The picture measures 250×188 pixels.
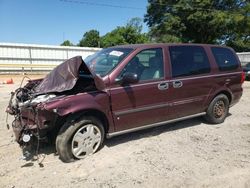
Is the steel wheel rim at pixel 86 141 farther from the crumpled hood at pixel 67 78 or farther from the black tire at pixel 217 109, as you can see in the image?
the black tire at pixel 217 109

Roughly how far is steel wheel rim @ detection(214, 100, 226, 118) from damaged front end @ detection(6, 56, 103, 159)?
313cm

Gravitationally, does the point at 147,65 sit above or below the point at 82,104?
above

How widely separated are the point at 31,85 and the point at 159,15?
3709cm

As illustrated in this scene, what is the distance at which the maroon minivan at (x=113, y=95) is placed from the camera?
12.5ft

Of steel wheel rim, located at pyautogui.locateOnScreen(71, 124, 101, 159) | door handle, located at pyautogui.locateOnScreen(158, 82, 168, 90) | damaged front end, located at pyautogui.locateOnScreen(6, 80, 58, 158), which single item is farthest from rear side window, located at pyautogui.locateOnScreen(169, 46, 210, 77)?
damaged front end, located at pyautogui.locateOnScreen(6, 80, 58, 158)

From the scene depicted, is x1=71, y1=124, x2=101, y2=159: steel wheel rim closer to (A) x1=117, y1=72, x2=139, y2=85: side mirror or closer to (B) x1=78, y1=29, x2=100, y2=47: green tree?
(A) x1=117, y1=72, x2=139, y2=85: side mirror

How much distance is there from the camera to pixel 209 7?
3447 cm

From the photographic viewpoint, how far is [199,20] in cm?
3472

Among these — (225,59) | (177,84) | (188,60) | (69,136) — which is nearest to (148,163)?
(69,136)

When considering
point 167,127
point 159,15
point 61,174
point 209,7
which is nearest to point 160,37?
point 159,15

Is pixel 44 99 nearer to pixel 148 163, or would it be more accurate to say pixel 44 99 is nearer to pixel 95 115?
pixel 95 115

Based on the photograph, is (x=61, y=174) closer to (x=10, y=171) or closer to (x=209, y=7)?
(x=10, y=171)

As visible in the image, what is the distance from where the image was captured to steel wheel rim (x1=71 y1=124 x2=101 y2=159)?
397 centimetres

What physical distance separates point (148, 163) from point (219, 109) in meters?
2.79
